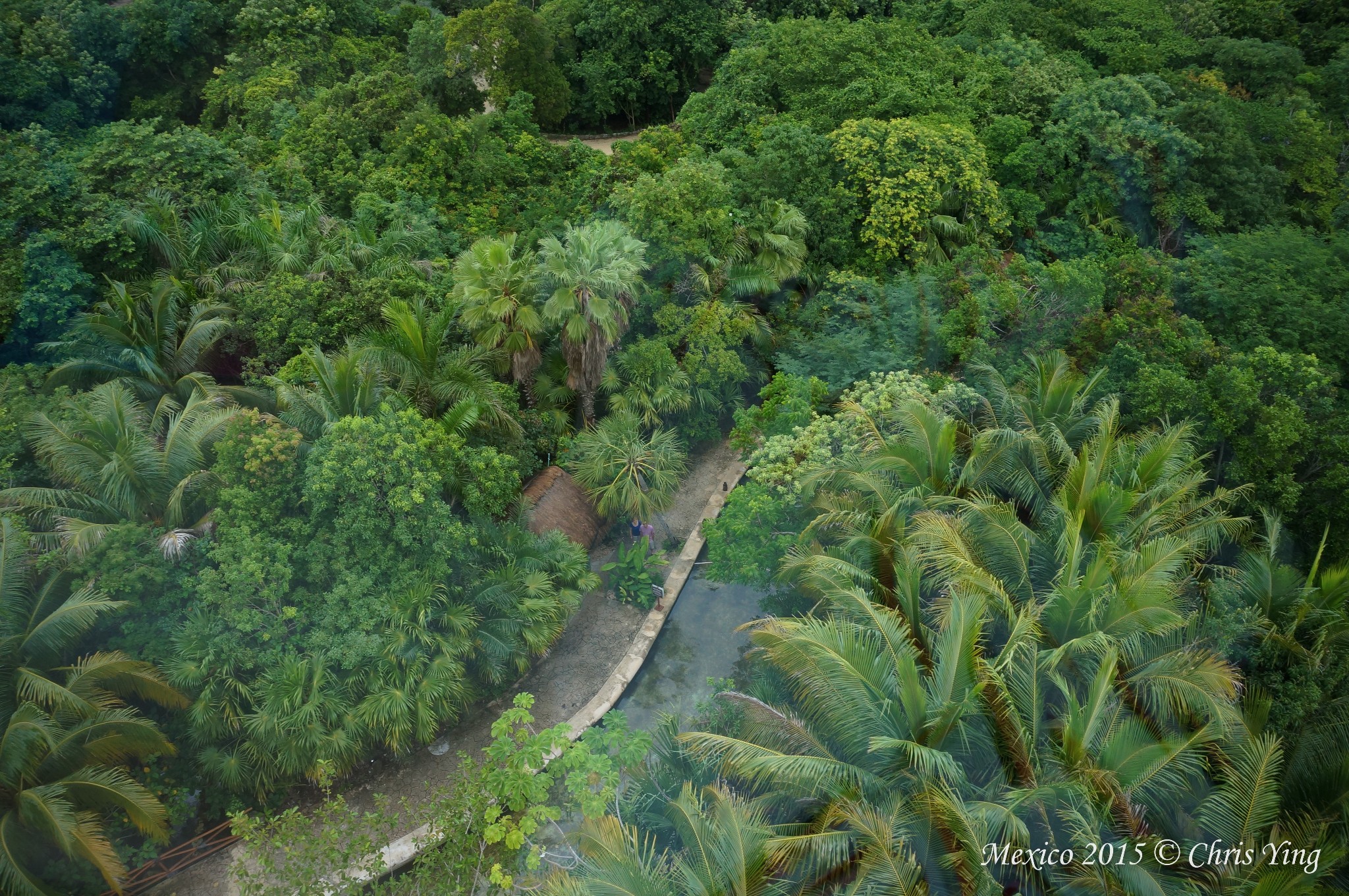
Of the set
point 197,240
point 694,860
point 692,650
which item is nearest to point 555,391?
point 692,650

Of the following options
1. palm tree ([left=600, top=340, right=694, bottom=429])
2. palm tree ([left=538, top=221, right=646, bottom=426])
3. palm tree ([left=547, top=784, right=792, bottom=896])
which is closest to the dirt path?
palm tree ([left=538, top=221, right=646, bottom=426])

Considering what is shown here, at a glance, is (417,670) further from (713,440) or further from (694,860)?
(713,440)

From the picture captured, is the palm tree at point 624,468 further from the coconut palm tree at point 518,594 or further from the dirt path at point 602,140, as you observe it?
the dirt path at point 602,140

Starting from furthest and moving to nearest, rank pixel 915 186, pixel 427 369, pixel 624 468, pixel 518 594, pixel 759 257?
pixel 915 186, pixel 759 257, pixel 624 468, pixel 427 369, pixel 518 594

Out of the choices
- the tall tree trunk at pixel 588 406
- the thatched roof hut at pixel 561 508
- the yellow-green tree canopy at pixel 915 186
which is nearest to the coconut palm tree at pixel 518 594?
the thatched roof hut at pixel 561 508

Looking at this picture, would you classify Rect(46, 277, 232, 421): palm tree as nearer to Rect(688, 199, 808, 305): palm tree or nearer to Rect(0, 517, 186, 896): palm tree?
Rect(0, 517, 186, 896): palm tree
